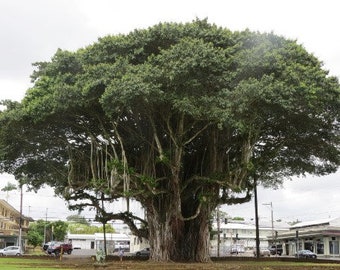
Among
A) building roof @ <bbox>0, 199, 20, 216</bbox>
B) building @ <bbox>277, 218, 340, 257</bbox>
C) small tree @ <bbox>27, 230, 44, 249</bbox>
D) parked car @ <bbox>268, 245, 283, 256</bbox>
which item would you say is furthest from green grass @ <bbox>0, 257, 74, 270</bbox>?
small tree @ <bbox>27, 230, 44, 249</bbox>

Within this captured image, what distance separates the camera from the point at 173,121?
Result: 27.0m

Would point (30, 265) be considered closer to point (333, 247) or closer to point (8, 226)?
point (333, 247)

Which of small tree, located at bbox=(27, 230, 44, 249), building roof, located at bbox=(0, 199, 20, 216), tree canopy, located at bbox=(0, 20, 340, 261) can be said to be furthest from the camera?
small tree, located at bbox=(27, 230, 44, 249)

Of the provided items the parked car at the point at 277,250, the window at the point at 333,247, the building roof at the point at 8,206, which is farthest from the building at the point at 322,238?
the building roof at the point at 8,206

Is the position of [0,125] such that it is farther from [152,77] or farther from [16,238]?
[16,238]

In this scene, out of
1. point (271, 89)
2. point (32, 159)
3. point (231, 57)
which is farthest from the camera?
point (32, 159)

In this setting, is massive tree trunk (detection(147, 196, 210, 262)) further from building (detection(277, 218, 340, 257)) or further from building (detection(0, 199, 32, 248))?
building (detection(0, 199, 32, 248))

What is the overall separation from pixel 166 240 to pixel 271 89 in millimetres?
11515

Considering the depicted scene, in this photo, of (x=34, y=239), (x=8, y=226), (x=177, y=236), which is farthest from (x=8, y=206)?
(x=177, y=236)

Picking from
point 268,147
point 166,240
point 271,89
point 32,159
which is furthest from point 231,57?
point 32,159

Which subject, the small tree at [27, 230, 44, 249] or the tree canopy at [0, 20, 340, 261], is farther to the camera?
the small tree at [27, 230, 44, 249]

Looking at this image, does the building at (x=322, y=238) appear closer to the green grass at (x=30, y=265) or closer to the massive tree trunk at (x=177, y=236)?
the massive tree trunk at (x=177, y=236)

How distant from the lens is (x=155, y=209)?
2939 cm

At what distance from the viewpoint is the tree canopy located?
2259 cm
